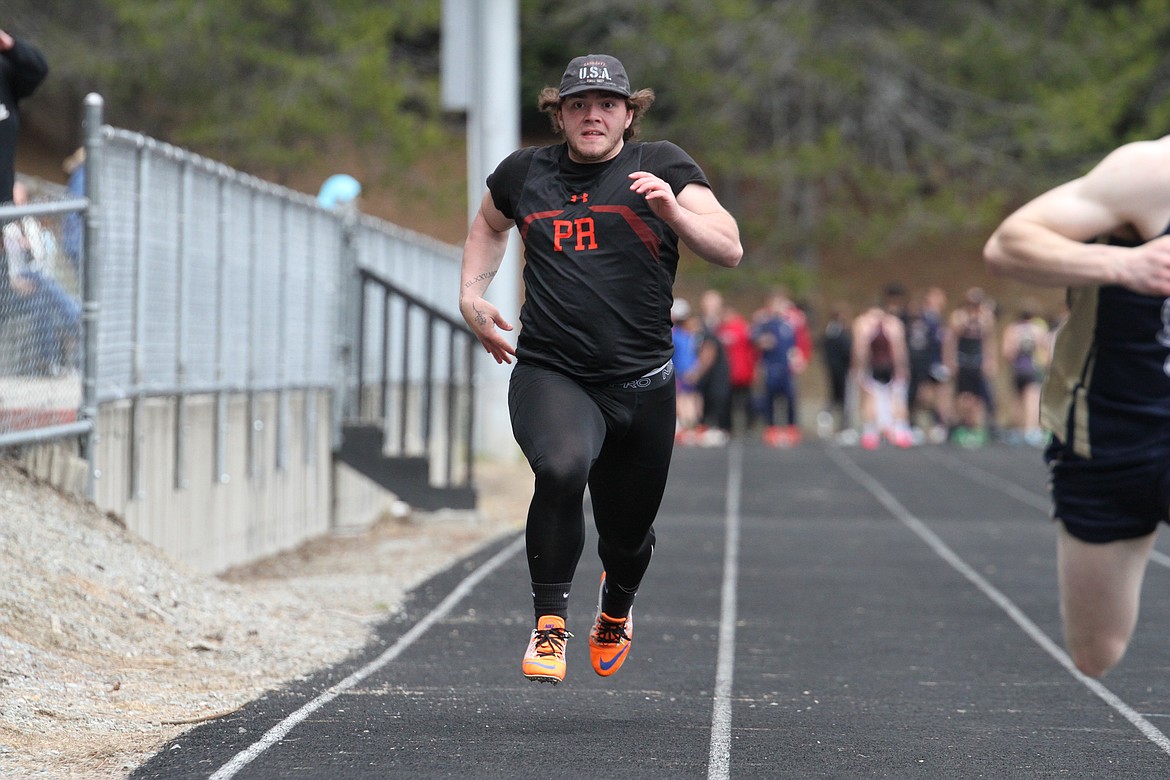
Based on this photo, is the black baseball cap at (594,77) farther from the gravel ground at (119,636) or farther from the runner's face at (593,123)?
the gravel ground at (119,636)

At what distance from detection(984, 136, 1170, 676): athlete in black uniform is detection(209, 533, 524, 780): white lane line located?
2.57 meters

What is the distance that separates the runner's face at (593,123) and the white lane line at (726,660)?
6.65ft

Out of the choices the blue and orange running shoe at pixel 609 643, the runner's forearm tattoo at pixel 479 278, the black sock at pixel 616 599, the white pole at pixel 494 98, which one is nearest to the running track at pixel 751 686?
the blue and orange running shoe at pixel 609 643

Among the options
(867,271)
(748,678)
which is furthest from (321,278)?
(867,271)

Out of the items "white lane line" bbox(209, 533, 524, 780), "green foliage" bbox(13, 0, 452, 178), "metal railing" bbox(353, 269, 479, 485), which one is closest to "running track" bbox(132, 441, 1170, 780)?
"white lane line" bbox(209, 533, 524, 780)

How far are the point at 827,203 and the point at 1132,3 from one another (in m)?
8.57

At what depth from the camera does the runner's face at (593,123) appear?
553cm

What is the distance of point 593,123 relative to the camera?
5.54m

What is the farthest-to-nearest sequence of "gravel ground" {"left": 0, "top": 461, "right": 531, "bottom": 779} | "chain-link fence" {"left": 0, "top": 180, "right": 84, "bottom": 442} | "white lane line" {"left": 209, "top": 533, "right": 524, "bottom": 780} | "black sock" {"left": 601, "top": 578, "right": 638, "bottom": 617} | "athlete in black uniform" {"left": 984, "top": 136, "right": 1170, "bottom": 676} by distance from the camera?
"chain-link fence" {"left": 0, "top": 180, "right": 84, "bottom": 442}
"black sock" {"left": 601, "top": 578, "right": 638, "bottom": 617}
"gravel ground" {"left": 0, "top": 461, "right": 531, "bottom": 779}
"white lane line" {"left": 209, "top": 533, "right": 524, "bottom": 780}
"athlete in black uniform" {"left": 984, "top": 136, "right": 1170, "bottom": 676}

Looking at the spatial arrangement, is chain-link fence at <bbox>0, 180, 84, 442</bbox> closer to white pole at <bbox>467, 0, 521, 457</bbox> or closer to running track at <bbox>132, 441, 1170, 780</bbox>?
running track at <bbox>132, 441, 1170, 780</bbox>

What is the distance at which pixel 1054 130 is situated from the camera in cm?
3231

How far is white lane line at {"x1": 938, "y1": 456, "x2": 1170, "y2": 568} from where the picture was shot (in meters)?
16.6

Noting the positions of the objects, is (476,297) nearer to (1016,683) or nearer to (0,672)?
(0,672)

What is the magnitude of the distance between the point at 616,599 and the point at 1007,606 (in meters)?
4.31
